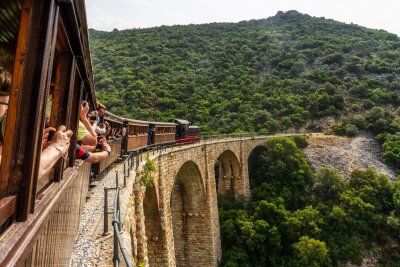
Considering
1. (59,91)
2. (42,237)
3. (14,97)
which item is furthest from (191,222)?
(14,97)

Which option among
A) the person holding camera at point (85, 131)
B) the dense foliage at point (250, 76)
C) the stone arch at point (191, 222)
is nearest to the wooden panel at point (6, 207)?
the person holding camera at point (85, 131)

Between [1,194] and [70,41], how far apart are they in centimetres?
158

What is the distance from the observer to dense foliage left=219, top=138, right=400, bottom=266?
809 inches

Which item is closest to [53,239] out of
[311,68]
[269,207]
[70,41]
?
[70,41]

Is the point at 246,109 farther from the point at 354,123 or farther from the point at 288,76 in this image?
the point at 288,76

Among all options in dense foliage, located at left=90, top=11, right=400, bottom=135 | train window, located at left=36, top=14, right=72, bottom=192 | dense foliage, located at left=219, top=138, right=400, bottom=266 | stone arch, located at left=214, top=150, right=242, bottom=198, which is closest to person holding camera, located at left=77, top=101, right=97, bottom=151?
train window, located at left=36, top=14, right=72, bottom=192

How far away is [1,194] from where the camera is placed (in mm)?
1283

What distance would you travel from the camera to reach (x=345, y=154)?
3023 centimetres

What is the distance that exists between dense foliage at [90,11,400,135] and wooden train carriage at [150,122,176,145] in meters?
13.8

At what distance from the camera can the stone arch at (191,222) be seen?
18578 millimetres

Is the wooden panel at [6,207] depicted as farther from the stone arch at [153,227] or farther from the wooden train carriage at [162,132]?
the wooden train carriage at [162,132]

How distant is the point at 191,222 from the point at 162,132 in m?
5.99

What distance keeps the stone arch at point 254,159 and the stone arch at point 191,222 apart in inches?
430

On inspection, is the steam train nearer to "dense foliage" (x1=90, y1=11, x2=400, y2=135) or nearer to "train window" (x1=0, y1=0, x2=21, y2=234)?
"train window" (x1=0, y1=0, x2=21, y2=234)
